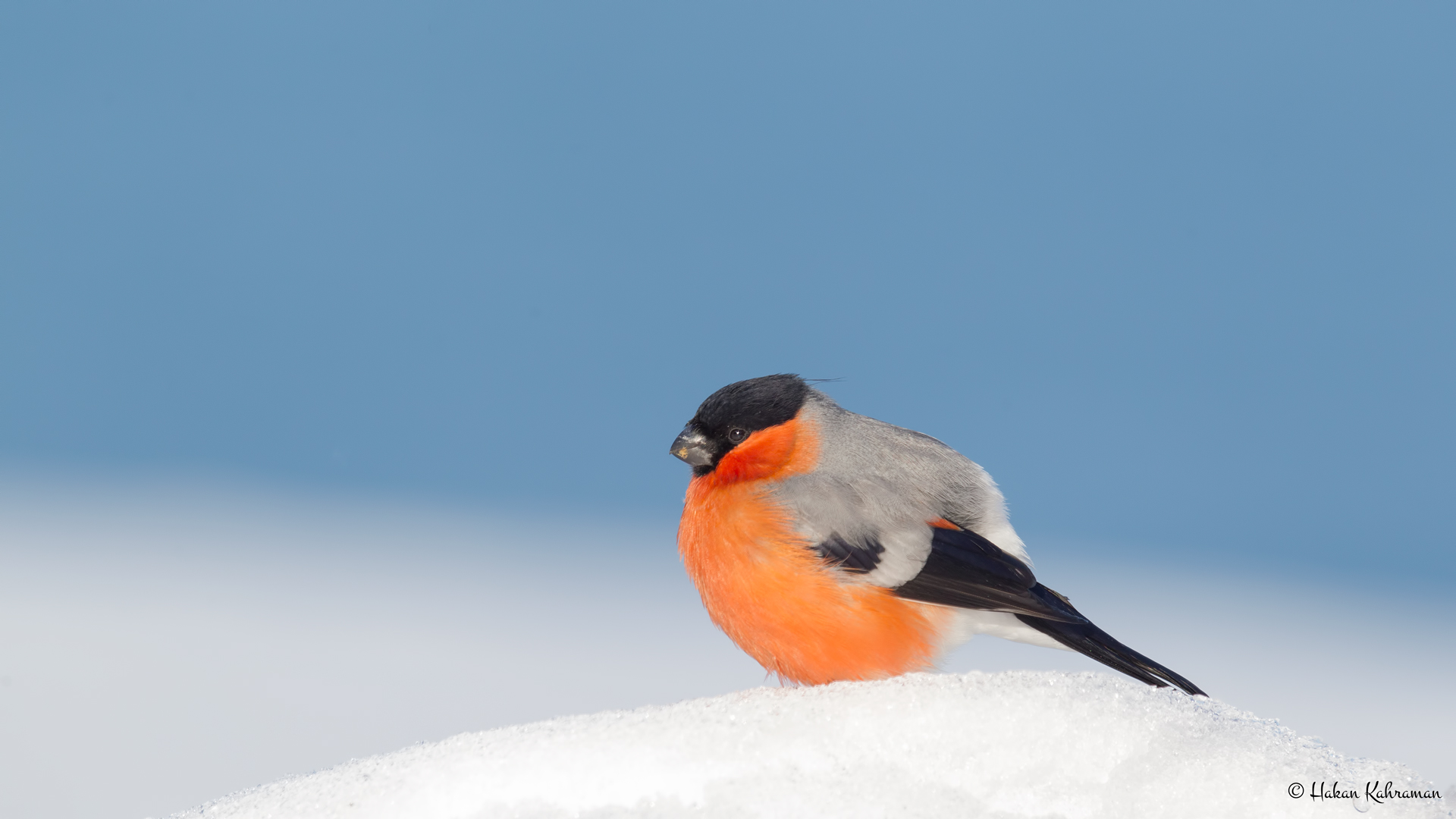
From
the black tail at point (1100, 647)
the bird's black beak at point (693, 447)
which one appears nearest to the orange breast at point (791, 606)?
the bird's black beak at point (693, 447)

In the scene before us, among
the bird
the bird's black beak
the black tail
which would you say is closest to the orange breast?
the bird

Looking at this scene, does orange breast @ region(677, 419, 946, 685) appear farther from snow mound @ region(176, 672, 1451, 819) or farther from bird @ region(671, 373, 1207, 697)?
snow mound @ region(176, 672, 1451, 819)

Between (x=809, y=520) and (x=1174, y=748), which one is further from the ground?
(x=809, y=520)

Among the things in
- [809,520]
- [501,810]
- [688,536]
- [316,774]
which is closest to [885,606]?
[809,520]

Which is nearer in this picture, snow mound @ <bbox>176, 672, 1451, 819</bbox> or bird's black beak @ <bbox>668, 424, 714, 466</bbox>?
snow mound @ <bbox>176, 672, 1451, 819</bbox>

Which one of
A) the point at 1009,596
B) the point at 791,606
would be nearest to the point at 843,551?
the point at 791,606

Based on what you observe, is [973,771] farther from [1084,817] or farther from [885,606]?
[885,606]

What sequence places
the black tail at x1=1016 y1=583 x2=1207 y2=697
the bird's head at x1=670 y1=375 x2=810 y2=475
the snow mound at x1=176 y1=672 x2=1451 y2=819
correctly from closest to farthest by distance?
the snow mound at x1=176 y1=672 x2=1451 y2=819
the black tail at x1=1016 y1=583 x2=1207 y2=697
the bird's head at x1=670 y1=375 x2=810 y2=475
